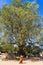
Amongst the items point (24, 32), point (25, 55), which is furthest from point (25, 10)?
point (25, 55)

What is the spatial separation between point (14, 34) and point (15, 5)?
467cm

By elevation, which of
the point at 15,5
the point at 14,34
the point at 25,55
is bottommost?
the point at 25,55

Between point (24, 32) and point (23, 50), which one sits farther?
point (23, 50)

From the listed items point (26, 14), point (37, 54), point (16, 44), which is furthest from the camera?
point (37, 54)

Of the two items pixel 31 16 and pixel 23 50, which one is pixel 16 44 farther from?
pixel 31 16

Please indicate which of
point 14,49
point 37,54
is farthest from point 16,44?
point 37,54

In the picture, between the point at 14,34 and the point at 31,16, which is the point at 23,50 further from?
the point at 31,16

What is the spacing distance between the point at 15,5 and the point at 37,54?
9.54m

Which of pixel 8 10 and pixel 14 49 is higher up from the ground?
pixel 8 10

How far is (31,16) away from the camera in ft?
93.1

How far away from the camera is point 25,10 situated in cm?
2900

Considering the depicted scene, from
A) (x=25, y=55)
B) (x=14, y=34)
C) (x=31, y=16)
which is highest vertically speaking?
(x=31, y=16)

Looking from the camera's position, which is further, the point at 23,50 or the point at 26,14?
the point at 23,50

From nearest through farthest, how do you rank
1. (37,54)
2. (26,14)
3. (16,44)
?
(26,14) → (16,44) → (37,54)
